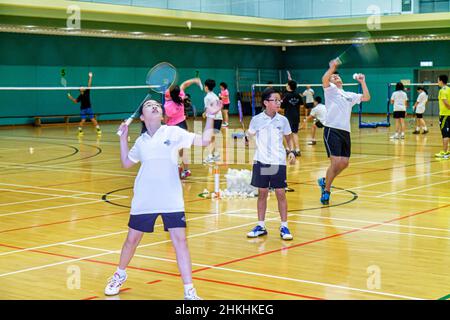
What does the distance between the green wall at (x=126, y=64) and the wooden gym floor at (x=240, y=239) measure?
18.5m

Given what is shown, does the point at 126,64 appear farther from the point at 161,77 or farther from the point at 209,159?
the point at 161,77

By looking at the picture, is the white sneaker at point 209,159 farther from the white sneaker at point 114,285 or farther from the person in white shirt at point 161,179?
the person in white shirt at point 161,179

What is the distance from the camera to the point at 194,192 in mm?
14609

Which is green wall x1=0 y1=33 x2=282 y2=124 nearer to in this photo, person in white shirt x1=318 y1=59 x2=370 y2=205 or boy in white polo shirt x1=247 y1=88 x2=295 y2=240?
person in white shirt x1=318 y1=59 x2=370 y2=205

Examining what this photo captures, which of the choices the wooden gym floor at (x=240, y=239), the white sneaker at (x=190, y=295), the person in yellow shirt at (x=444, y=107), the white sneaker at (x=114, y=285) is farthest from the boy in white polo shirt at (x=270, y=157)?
the person in yellow shirt at (x=444, y=107)

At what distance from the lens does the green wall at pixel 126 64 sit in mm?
36250

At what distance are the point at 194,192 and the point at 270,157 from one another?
4824 mm

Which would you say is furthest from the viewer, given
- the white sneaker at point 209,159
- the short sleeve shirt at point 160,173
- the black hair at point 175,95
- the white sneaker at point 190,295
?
the white sneaker at point 209,159

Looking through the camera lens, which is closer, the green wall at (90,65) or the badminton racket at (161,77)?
the badminton racket at (161,77)

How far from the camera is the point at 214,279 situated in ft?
26.0

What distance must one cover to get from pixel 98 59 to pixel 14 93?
221 inches

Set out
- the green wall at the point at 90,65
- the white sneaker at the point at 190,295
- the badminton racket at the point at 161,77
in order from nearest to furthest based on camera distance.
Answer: the white sneaker at the point at 190,295, the badminton racket at the point at 161,77, the green wall at the point at 90,65

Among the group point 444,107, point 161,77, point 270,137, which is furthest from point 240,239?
point 444,107

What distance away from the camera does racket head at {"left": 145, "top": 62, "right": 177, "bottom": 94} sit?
9.27 meters
